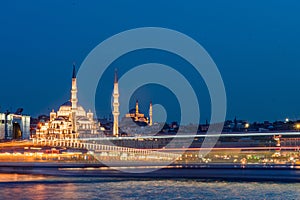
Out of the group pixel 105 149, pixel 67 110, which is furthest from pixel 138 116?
pixel 105 149

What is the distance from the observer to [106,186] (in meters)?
28.9

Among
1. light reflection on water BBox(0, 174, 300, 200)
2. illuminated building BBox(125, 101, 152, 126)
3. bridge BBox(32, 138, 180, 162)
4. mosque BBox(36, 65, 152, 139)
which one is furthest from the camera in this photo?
illuminated building BBox(125, 101, 152, 126)

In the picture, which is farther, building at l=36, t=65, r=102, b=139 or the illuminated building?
the illuminated building

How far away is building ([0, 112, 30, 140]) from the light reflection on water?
146 ft

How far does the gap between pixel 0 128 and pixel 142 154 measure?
91.4ft

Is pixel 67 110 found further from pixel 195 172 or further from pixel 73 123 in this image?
pixel 195 172

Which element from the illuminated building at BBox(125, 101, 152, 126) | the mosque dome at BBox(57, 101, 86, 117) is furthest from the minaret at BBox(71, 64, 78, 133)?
A: the illuminated building at BBox(125, 101, 152, 126)

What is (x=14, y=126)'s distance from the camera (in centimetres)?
8094

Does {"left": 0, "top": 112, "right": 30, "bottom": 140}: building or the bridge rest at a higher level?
{"left": 0, "top": 112, "right": 30, "bottom": 140}: building

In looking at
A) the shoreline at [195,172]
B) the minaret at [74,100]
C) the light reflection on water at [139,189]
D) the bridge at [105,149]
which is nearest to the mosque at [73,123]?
the minaret at [74,100]

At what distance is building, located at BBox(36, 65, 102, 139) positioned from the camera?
245 feet

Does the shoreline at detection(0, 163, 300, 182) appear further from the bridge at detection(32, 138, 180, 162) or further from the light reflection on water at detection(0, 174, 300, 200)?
the bridge at detection(32, 138, 180, 162)

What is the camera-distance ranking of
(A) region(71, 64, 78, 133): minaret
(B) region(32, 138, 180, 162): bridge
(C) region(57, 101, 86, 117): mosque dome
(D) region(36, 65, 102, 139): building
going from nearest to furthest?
(B) region(32, 138, 180, 162): bridge
(A) region(71, 64, 78, 133): minaret
(D) region(36, 65, 102, 139): building
(C) region(57, 101, 86, 117): mosque dome

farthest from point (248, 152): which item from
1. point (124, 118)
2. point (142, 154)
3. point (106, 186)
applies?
point (124, 118)
